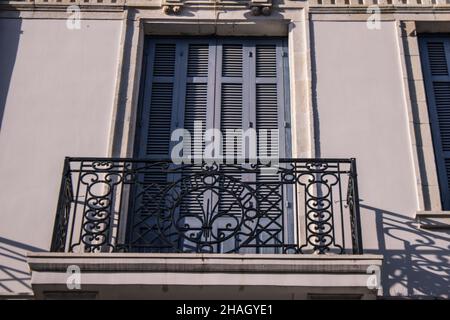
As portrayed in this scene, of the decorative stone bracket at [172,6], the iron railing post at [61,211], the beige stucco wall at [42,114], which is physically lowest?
the iron railing post at [61,211]

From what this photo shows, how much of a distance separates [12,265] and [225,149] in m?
2.53

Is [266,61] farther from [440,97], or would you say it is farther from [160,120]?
[440,97]

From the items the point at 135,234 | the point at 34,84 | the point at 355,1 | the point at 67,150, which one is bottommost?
the point at 135,234

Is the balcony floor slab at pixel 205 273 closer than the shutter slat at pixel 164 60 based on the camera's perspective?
Yes

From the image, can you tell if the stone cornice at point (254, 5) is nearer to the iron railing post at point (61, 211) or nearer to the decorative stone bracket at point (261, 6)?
the decorative stone bracket at point (261, 6)

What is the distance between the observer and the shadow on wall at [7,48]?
977cm

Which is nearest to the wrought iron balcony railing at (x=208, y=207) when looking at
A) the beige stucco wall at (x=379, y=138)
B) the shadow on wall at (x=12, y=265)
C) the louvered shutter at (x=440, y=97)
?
the beige stucco wall at (x=379, y=138)

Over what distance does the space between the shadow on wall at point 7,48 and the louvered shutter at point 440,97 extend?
4.61 metres

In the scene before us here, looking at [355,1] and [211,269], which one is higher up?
Result: [355,1]

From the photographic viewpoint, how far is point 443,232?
8.68 metres

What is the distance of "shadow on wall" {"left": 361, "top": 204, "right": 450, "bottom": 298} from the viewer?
8.30 m
